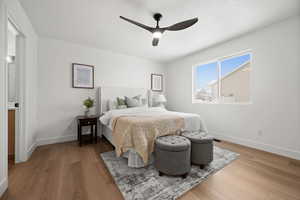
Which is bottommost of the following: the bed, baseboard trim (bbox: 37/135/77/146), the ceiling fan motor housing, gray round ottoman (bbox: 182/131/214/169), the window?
baseboard trim (bbox: 37/135/77/146)

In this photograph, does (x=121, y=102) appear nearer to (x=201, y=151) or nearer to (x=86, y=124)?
(x=86, y=124)

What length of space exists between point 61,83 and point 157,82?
3078 millimetres

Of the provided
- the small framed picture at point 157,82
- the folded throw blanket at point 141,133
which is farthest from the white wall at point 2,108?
the small framed picture at point 157,82

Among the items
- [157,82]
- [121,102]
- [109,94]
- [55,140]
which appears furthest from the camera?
[157,82]

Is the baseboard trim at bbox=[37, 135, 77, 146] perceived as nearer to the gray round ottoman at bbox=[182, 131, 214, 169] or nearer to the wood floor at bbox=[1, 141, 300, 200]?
the wood floor at bbox=[1, 141, 300, 200]

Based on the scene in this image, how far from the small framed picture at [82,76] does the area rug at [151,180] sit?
212cm

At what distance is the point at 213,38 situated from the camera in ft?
9.75

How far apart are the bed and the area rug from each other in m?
0.14

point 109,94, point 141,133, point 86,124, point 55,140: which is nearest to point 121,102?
point 109,94

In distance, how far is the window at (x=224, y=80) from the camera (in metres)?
2.98

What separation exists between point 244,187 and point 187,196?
774 mm

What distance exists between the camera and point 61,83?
10.1 ft

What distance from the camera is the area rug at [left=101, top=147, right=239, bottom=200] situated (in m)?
1.38

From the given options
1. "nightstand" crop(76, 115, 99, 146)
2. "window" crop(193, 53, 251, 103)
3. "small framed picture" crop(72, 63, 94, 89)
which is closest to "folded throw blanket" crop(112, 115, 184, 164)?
"nightstand" crop(76, 115, 99, 146)
